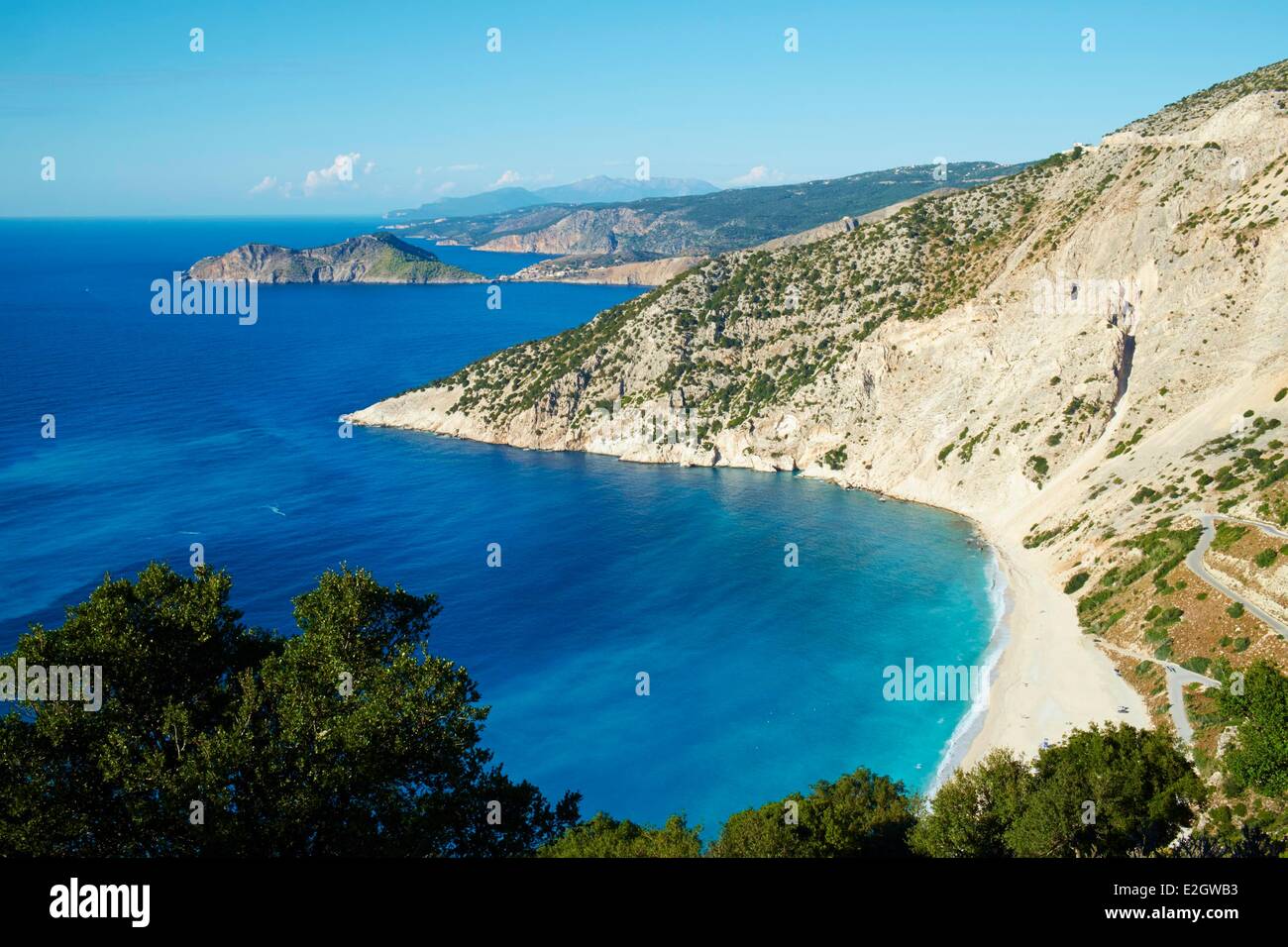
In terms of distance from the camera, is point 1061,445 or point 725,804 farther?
point 1061,445

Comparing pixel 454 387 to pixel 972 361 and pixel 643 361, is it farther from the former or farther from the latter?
pixel 972 361

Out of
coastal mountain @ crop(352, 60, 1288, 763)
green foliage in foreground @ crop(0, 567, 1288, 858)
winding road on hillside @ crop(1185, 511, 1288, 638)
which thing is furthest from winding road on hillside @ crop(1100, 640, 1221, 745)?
green foliage in foreground @ crop(0, 567, 1288, 858)

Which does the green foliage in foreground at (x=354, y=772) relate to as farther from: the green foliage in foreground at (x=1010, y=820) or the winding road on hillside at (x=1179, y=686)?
the winding road on hillside at (x=1179, y=686)

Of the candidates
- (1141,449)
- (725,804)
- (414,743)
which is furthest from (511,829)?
(1141,449)

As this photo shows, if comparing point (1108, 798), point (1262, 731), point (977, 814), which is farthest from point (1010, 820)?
point (1262, 731)

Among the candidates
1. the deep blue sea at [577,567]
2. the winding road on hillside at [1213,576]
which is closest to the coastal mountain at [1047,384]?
the winding road on hillside at [1213,576]

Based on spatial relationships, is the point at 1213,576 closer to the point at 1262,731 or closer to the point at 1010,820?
the point at 1262,731
